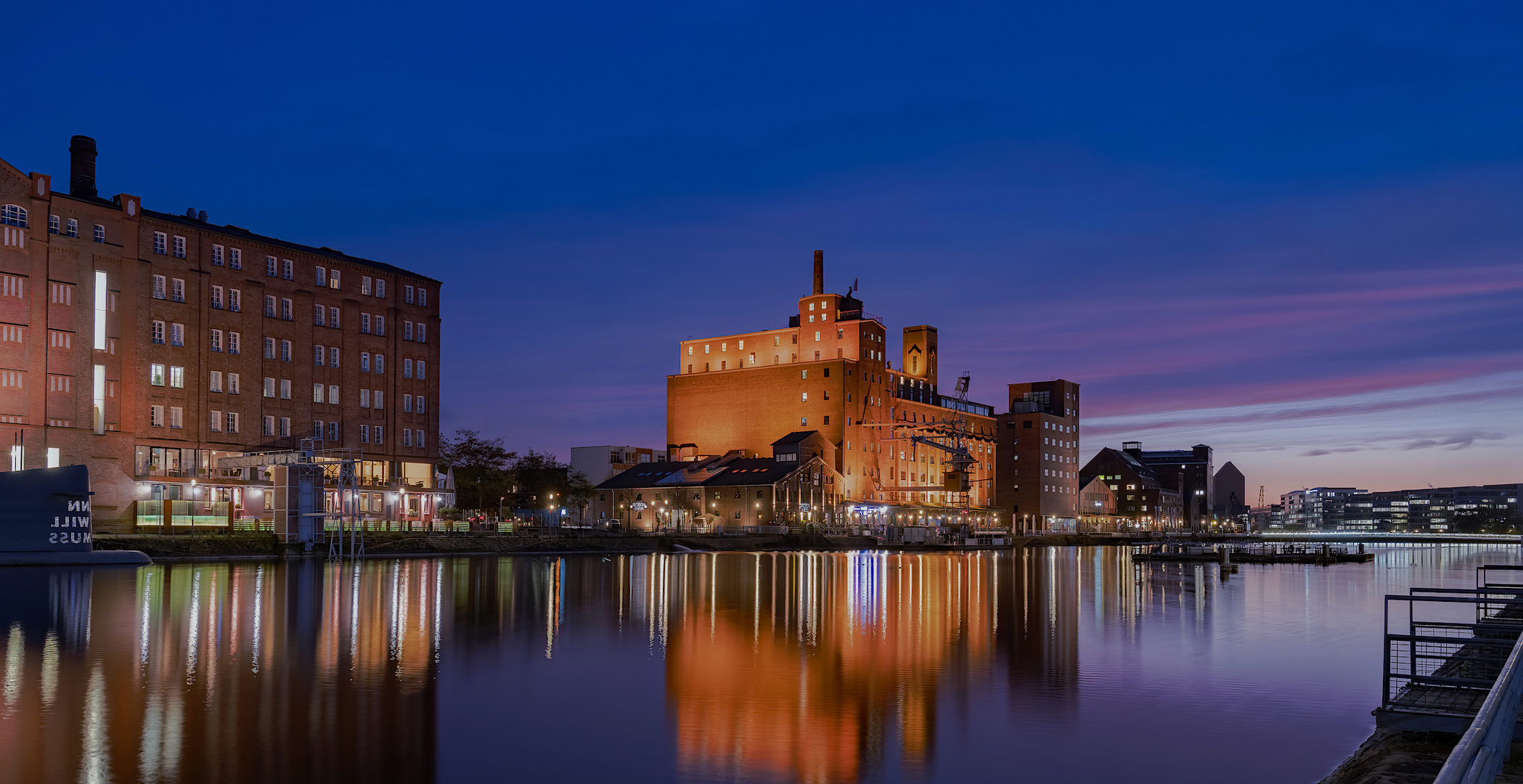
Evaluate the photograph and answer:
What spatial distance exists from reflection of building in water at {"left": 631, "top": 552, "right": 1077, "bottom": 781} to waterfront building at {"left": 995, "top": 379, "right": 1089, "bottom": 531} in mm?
136837

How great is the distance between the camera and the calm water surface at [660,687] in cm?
1311

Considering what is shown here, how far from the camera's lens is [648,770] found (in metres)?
12.7

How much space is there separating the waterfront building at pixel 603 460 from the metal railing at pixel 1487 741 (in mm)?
142462

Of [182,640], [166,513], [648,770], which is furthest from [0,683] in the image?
[166,513]

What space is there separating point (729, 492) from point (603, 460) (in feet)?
126

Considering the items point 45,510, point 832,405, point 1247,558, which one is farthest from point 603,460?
point 45,510

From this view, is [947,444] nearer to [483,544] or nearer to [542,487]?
[542,487]

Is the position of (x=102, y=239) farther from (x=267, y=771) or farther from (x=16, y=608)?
(x=267, y=771)

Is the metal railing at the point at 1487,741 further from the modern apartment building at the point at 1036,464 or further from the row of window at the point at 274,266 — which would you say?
the modern apartment building at the point at 1036,464

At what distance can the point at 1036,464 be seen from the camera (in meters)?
184

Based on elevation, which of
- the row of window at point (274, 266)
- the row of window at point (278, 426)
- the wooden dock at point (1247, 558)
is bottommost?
the wooden dock at point (1247, 558)

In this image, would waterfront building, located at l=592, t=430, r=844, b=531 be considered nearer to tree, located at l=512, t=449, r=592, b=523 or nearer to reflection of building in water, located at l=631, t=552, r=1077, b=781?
tree, located at l=512, t=449, r=592, b=523

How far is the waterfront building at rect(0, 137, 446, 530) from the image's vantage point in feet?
Result: 232

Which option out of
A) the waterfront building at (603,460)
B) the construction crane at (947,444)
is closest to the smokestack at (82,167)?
the waterfront building at (603,460)
